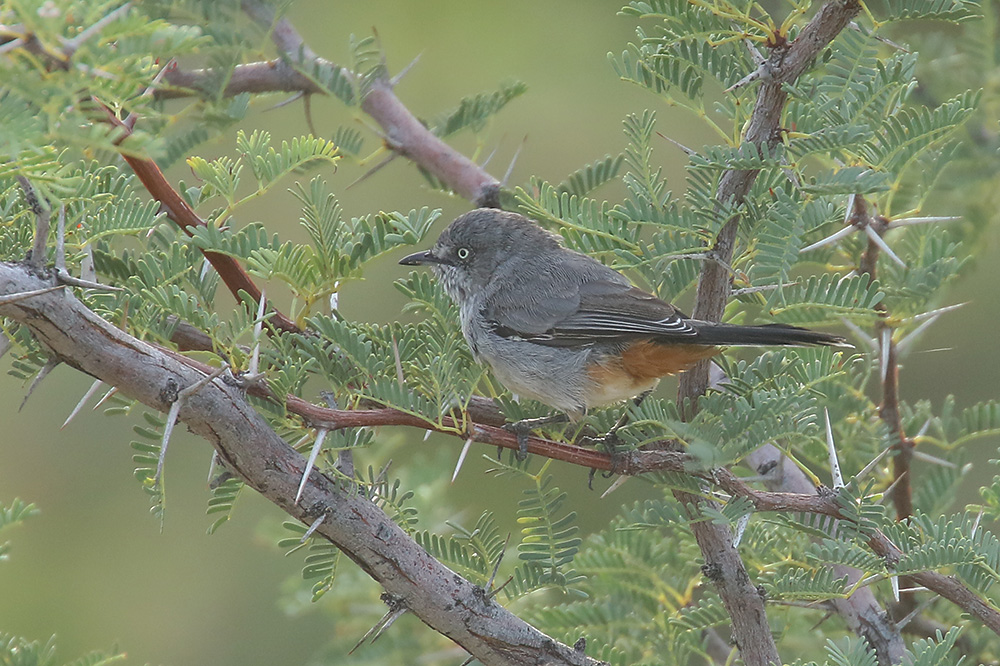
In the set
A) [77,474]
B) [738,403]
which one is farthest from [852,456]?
[77,474]

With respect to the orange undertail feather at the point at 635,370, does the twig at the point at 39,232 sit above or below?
above

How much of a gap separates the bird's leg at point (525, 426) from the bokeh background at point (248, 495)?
2.80 m

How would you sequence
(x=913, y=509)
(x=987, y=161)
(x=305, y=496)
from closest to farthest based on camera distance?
(x=305, y=496)
(x=913, y=509)
(x=987, y=161)

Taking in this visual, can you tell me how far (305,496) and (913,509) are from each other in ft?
7.65

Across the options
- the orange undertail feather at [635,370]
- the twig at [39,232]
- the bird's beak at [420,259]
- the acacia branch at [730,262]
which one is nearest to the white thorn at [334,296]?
the twig at [39,232]

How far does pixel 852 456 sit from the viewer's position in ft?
12.5

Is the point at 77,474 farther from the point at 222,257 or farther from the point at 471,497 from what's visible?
the point at 222,257

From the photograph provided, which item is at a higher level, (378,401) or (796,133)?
(796,133)

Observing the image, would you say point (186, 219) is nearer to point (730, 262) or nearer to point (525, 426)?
point (525, 426)

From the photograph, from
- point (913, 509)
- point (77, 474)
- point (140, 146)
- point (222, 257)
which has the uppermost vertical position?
point (140, 146)

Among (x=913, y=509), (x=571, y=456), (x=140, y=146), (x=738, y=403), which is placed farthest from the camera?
(x=913, y=509)

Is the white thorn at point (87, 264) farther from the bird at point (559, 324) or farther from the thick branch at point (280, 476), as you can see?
the bird at point (559, 324)

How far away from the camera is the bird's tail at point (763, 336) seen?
9.89 feet

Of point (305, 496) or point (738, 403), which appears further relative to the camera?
point (738, 403)
